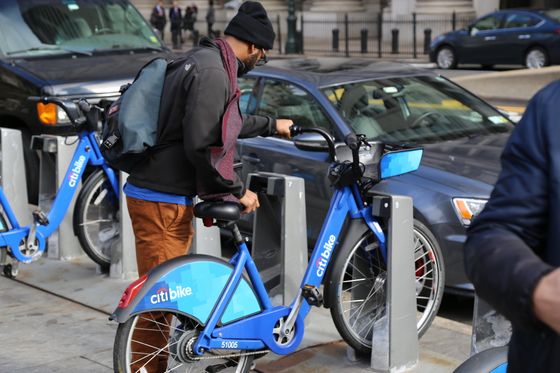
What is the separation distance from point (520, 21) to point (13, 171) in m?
19.3

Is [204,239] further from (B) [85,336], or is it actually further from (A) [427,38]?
(A) [427,38]

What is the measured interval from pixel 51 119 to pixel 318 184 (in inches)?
121

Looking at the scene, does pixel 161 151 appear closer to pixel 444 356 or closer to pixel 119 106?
pixel 119 106

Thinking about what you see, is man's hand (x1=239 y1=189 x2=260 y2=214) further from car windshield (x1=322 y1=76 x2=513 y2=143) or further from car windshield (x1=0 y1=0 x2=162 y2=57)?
car windshield (x1=0 y1=0 x2=162 y2=57)

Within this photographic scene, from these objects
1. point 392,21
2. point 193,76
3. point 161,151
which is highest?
point 193,76

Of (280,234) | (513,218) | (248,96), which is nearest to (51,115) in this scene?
(248,96)

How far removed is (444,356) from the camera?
16.6 ft

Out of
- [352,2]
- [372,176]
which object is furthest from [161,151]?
[352,2]

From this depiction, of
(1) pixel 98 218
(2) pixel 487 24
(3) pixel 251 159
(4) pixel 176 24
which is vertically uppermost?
(3) pixel 251 159

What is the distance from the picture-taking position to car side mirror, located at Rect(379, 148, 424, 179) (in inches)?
180

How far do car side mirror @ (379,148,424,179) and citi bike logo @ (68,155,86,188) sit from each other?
2.60 m

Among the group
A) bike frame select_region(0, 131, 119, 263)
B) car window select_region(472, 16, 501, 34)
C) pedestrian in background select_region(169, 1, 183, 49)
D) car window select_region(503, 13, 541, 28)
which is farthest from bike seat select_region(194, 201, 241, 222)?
pedestrian in background select_region(169, 1, 183, 49)

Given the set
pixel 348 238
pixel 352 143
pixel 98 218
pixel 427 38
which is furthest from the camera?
pixel 427 38

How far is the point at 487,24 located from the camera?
25.6 metres
